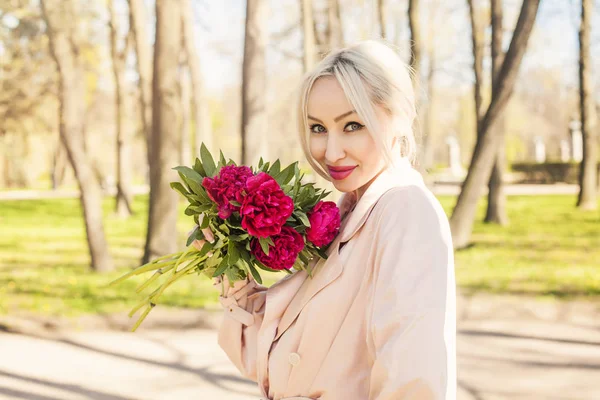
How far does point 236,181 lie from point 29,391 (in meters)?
3.78

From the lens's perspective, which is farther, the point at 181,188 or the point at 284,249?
the point at 181,188

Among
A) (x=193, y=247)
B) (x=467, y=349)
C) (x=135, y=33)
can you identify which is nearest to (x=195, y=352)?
(x=467, y=349)

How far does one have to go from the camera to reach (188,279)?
9188 millimetres

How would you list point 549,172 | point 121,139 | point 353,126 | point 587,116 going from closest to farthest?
1. point 353,126
2. point 587,116
3. point 121,139
4. point 549,172

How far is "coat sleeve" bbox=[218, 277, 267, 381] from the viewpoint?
2311mm

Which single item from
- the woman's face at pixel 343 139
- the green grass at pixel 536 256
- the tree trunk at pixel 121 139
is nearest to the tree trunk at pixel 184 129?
the tree trunk at pixel 121 139

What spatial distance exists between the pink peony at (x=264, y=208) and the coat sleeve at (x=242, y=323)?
0.40 m

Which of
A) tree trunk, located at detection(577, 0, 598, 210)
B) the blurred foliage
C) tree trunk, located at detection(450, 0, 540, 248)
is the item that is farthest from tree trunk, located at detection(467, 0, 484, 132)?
the blurred foliage

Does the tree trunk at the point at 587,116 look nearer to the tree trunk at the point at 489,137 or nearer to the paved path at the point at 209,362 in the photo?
the tree trunk at the point at 489,137

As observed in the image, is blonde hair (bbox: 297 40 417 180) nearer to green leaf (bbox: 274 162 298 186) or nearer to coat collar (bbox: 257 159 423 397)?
coat collar (bbox: 257 159 423 397)

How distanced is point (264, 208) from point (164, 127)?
754 centimetres

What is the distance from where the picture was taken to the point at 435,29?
100 ft

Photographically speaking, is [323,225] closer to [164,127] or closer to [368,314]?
[368,314]

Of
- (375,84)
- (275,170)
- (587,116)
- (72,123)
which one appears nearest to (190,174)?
(275,170)
